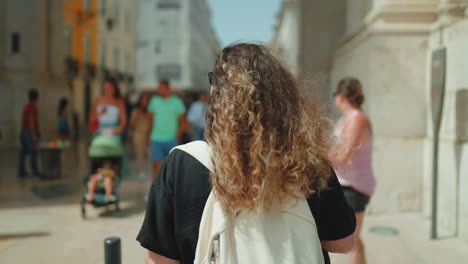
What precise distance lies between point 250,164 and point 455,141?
14.1 ft

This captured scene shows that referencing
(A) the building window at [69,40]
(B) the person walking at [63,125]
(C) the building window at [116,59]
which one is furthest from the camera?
(C) the building window at [116,59]

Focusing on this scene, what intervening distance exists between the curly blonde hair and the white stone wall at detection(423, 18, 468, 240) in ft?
12.9

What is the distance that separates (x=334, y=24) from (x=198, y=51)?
54.2 m

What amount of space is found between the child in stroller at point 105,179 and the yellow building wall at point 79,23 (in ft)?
68.0

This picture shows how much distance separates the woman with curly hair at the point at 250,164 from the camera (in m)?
1.54

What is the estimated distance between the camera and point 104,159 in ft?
21.6

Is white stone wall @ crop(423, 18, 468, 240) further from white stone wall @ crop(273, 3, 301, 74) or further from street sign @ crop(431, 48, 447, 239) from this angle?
white stone wall @ crop(273, 3, 301, 74)

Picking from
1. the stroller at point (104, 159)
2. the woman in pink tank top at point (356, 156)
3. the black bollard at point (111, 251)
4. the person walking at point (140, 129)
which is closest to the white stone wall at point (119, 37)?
the person walking at point (140, 129)

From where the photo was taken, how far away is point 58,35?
59.7ft

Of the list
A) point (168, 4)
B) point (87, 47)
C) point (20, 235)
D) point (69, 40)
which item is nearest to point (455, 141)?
point (20, 235)

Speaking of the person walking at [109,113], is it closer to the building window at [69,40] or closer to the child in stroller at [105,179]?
the child in stroller at [105,179]

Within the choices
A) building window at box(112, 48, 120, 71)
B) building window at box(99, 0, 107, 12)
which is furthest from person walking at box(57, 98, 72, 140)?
building window at box(112, 48, 120, 71)

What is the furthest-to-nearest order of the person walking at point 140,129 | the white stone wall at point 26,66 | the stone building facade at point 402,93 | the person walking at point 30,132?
the white stone wall at point 26,66 → the person walking at point 140,129 → the person walking at point 30,132 → the stone building facade at point 402,93

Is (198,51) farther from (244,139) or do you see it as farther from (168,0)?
(244,139)
